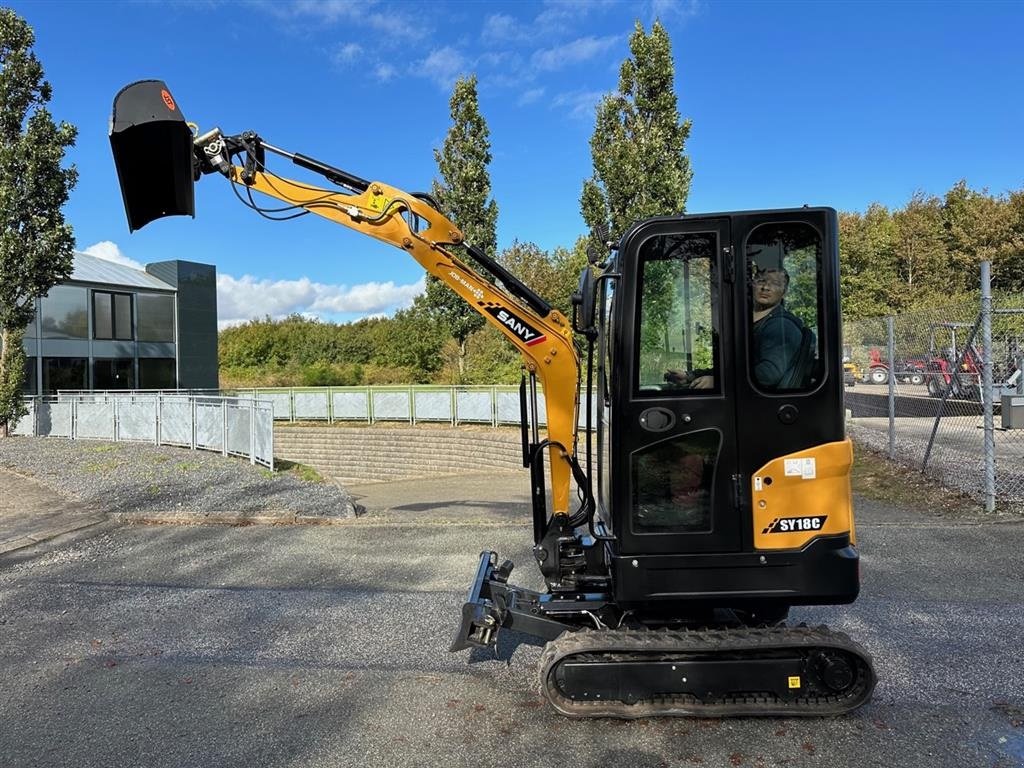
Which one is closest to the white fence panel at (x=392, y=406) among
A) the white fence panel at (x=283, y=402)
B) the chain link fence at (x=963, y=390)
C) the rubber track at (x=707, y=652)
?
the white fence panel at (x=283, y=402)

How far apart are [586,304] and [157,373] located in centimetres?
2913

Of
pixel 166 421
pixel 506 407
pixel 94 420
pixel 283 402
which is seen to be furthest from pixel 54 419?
pixel 506 407

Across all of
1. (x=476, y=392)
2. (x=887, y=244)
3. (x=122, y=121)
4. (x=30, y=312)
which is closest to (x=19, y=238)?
(x=30, y=312)

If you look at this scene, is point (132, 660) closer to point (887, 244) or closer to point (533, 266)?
point (533, 266)

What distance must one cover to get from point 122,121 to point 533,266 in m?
29.7

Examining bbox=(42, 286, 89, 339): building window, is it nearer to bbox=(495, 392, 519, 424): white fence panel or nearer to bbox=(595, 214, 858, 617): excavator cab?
bbox=(495, 392, 519, 424): white fence panel

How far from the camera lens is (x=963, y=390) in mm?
9625

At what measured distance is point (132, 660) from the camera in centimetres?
442

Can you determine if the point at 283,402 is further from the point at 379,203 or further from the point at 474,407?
the point at 379,203

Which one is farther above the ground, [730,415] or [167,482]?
[730,415]

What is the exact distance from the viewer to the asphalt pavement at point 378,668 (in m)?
3.27

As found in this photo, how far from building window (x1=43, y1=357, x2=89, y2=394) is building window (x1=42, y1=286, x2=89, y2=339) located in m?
0.87

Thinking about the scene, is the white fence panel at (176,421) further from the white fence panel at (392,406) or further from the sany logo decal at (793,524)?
the sany logo decal at (793,524)

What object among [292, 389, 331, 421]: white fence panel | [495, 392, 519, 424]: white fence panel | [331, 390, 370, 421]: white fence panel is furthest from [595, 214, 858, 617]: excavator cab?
[292, 389, 331, 421]: white fence panel
